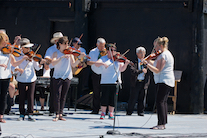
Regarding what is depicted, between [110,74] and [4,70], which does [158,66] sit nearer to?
[110,74]

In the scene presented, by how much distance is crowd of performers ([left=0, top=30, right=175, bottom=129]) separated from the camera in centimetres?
764

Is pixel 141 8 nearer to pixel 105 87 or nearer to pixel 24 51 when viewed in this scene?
pixel 105 87

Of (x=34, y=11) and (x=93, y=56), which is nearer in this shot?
(x=93, y=56)

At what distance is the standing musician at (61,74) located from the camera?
8.62 metres

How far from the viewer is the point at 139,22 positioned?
12992mm

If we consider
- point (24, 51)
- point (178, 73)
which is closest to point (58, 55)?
point (24, 51)

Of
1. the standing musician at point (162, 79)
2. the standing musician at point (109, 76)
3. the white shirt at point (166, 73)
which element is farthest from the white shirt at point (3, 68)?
the white shirt at point (166, 73)

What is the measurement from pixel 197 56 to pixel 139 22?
7.17 feet

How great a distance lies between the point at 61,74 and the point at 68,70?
19cm

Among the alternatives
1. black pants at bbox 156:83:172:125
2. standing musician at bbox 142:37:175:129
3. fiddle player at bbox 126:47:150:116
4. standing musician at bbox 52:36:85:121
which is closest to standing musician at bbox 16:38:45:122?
standing musician at bbox 52:36:85:121

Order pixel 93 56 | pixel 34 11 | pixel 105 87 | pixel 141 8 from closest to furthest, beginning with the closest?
pixel 105 87 < pixel 93 56 < pixel 141 8 < pixel 34 11

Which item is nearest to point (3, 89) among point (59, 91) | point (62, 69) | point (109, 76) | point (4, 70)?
point (4, 70)

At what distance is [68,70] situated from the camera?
344 inches

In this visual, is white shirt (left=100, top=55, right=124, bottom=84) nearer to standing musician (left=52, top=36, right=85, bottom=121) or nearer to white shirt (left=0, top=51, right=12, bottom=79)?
A: standing musician (left=52, top=36, right=85, bottom=121)
